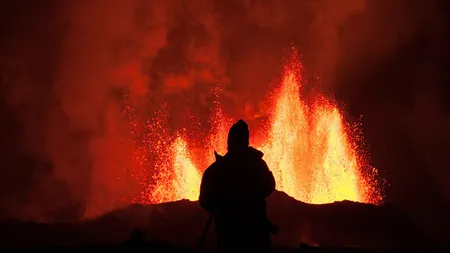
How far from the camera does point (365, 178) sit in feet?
166

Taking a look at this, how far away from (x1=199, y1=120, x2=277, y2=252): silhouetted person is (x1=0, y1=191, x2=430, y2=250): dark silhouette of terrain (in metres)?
16.9

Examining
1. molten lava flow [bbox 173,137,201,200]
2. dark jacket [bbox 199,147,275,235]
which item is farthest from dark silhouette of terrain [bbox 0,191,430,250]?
dark jacket [bbox 199,147,275,235]

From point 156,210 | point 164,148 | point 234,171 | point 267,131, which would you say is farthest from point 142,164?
point 234,171

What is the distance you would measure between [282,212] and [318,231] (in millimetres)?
1931

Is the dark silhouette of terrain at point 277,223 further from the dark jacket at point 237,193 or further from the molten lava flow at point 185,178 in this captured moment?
the dark jacket at point 237,193

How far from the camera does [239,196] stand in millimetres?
5500

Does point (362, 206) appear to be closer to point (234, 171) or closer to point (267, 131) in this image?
point (267, 131)

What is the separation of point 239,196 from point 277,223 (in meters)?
21.5

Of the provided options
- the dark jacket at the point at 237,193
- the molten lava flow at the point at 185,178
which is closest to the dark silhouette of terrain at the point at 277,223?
the molten lava flow at the point at 185,178

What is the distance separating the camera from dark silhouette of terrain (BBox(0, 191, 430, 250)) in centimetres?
2425

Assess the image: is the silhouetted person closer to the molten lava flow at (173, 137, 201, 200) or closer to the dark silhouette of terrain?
the dark silhouette of terrain

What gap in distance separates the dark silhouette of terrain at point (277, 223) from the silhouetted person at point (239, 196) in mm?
16923

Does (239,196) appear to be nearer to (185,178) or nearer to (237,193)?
(237,193)

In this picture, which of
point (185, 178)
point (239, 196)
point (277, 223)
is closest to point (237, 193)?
point (239, 196)
